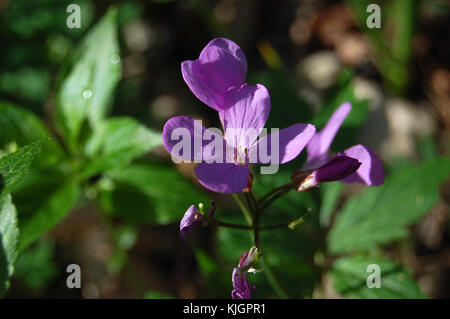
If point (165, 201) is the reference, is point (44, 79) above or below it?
above

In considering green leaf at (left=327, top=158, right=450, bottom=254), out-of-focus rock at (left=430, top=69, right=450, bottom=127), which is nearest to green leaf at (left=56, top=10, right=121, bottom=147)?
green leaf at (left=327, top=158, right=450, bottom=254)

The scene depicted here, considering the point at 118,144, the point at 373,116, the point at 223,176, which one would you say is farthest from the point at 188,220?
the point at 373,116

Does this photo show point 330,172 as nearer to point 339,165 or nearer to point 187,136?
point 339,165

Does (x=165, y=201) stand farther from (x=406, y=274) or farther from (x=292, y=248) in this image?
(x=406, y=274)

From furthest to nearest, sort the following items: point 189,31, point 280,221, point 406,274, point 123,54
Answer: point 189,31 < point 123,54 < point 280,221 < point 406,274

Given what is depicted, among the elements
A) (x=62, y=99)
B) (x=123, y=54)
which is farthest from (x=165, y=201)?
(x=123, y=54)

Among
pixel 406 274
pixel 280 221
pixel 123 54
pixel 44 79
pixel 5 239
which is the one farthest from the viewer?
pixel 123 54

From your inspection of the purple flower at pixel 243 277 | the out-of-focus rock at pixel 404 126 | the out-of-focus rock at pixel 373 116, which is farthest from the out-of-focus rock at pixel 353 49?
the purple flower at pixel 243 277
